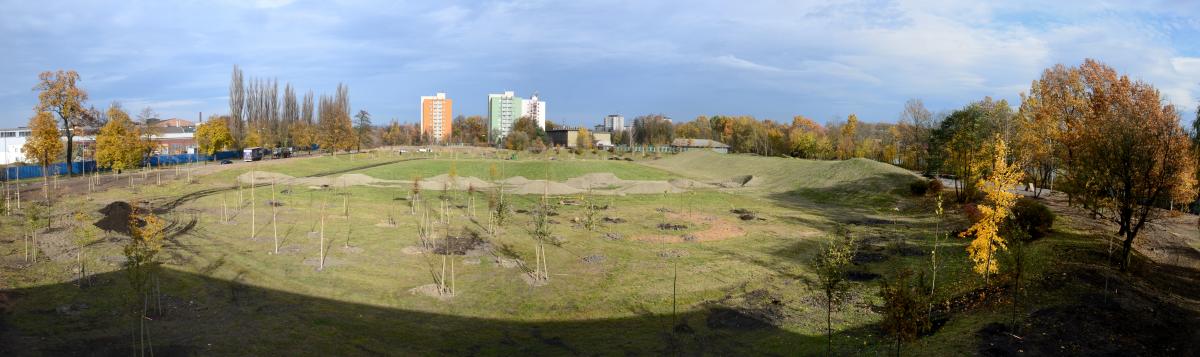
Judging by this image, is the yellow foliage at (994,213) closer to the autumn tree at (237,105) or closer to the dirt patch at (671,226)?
the dirt patch at (671,226)

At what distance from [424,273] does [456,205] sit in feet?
59.1

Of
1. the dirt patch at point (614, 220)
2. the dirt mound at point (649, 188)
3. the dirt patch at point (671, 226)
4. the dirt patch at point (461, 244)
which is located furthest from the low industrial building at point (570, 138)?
the dirt patch at point (461, 244)

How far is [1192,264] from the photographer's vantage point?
21078 mm

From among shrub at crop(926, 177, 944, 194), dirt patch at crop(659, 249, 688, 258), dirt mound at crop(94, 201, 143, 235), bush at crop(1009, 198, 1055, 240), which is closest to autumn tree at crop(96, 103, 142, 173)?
dirt mound at crop(94, 201, 143, 235)

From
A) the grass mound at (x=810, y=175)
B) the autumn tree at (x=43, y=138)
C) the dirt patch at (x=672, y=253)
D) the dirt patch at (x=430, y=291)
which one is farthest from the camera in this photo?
the grass mound at (x=810, y=175)

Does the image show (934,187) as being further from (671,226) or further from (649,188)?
(671,226)

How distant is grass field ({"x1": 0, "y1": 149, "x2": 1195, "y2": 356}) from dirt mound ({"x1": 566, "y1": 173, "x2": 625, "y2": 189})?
22012 millimetres

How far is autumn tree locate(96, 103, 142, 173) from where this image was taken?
4691cm

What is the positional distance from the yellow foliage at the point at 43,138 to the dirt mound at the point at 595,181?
4025 cm

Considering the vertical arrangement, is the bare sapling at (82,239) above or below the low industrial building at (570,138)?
below

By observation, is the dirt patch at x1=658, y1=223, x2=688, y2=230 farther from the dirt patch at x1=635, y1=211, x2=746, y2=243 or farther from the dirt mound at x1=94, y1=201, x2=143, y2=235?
the dirt mound at x1=94, y1=201, x2=143, y2=235

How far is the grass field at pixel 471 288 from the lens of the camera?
606 inches

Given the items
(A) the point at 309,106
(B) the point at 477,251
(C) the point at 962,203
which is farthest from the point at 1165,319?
(A) the point at 309,106

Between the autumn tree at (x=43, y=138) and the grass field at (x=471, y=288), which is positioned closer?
the grass field at (x=471, y=288)
